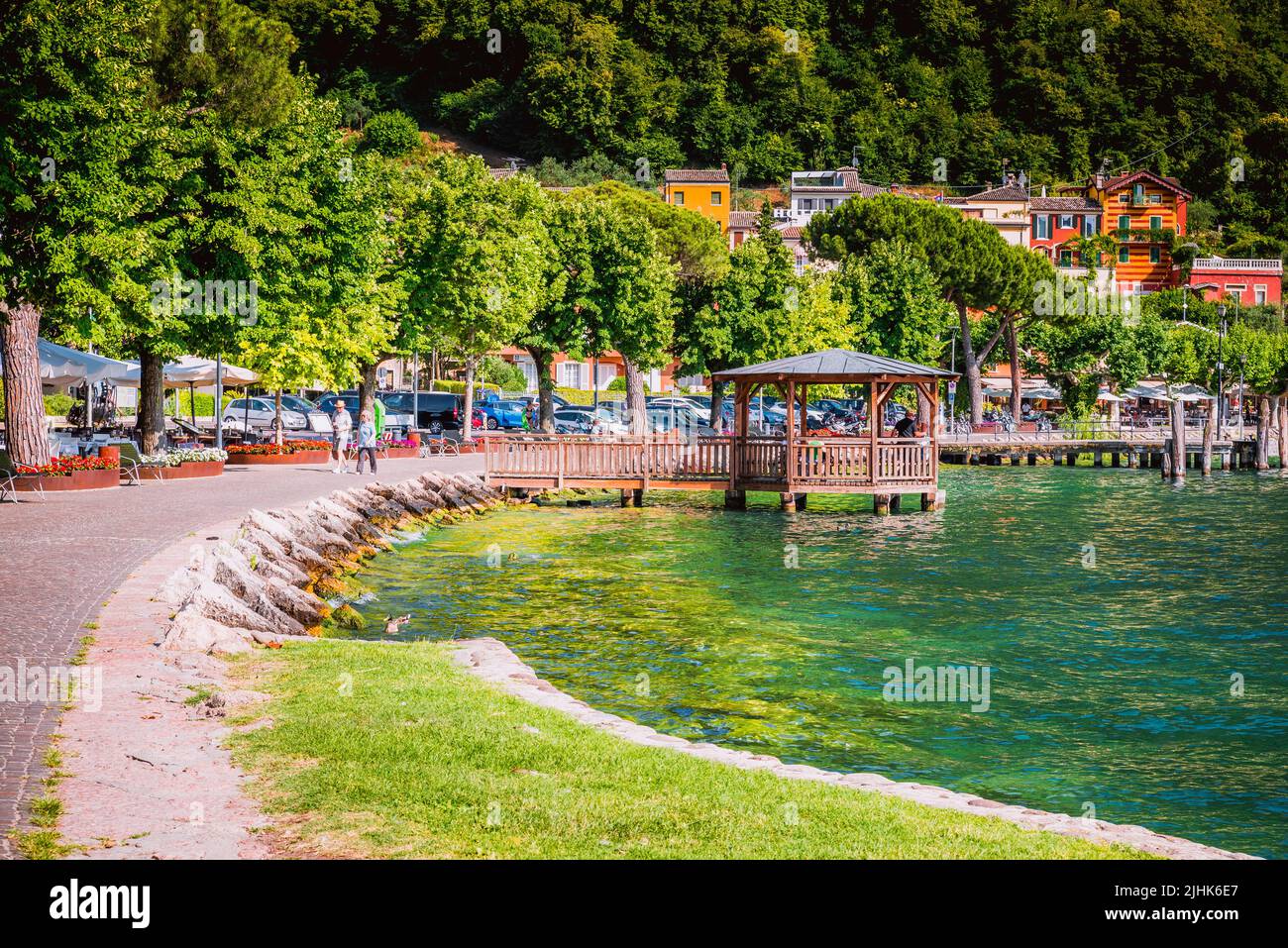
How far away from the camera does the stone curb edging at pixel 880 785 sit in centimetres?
929

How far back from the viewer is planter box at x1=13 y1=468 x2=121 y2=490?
95.5ft

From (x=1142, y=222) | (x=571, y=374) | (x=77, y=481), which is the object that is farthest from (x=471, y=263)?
(x=1142, y=222)

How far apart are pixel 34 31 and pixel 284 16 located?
12423cm

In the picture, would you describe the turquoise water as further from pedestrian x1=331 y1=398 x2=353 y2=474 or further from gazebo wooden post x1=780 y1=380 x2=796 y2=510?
pedestrian x1=331 y1=398 x2=353 y2=474

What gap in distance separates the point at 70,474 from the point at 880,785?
24.7m

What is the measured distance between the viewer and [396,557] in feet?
91.6

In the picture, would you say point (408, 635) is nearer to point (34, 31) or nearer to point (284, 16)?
point (34, 31)

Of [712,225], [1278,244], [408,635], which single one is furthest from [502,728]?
[1278,244]

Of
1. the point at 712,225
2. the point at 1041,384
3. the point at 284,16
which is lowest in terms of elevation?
the point at 1041,384

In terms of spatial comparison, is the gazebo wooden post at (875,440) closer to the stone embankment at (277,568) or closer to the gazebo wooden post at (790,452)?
the gazebo wooden post at (790,452)

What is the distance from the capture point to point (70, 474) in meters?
30.4

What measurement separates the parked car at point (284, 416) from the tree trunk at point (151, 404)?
19947 mm

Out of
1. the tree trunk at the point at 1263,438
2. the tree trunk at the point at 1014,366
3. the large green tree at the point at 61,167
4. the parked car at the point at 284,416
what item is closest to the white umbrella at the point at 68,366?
the large green tree at the point at 61,167

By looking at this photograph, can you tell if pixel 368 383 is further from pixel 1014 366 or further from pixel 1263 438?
pixel 1014 366
